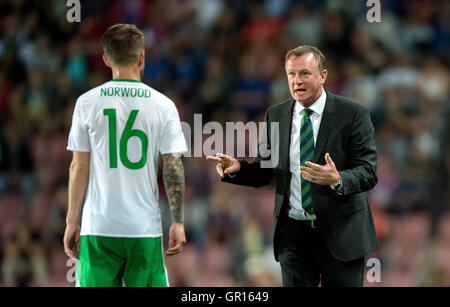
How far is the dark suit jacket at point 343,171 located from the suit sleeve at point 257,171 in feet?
0.32

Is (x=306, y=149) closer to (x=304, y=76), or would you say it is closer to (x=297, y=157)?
(x=297, y=157)

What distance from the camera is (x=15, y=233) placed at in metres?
7.43

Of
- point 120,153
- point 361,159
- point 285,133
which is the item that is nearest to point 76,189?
point 120,153

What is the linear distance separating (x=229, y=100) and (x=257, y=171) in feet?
12.5

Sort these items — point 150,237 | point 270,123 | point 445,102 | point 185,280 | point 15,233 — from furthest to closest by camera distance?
point 445,102, point 15,233, point 185,280, point 270,123, point 150,237

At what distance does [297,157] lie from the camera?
4051 mm

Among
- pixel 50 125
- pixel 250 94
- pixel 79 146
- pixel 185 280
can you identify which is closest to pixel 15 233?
pixel 50 125

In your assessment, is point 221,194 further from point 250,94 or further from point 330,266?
point 330,266

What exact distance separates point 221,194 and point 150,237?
3.57 m

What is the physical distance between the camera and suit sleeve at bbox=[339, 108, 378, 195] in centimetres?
376

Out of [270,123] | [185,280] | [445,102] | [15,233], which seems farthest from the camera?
[445,102]

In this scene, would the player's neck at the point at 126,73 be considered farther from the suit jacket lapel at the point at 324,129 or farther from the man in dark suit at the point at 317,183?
the suit jacket lapel at the point at 324,129

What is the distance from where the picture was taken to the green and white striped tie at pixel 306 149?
3979 millimetres
